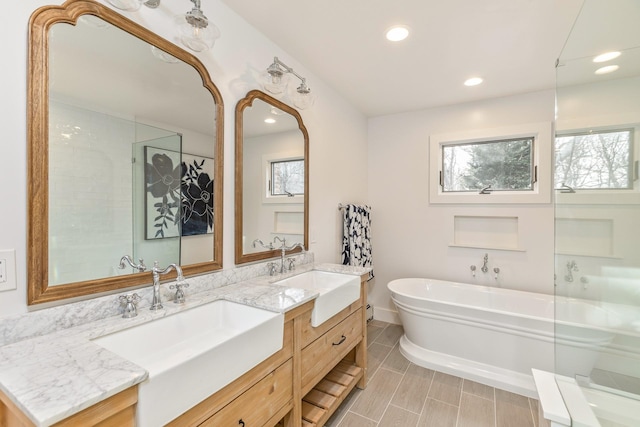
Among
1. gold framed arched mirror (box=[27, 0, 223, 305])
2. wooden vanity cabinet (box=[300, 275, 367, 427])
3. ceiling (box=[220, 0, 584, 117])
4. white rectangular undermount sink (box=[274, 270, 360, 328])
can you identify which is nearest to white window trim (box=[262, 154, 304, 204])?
gold framed arched mirror (box=[27, 0, 223, 305])

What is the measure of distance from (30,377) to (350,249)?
7.86 feet

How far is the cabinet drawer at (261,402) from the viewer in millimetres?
1034

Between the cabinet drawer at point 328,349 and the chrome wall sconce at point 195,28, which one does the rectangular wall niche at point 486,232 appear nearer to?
the cabinet drawer at point 328,349

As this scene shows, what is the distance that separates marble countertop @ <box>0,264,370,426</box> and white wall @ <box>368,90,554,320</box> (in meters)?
2.77

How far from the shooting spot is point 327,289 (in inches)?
64.3

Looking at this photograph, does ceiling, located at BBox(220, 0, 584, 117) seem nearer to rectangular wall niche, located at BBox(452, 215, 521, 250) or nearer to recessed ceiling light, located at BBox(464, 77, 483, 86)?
recessed ceiling light, located at BBox(464, 77, 483, 86)

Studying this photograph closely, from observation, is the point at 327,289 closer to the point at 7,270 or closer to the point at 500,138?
the point at 7,270

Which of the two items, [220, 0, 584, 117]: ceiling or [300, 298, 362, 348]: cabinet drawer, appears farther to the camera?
[220, 0, 584, 117]: ceiling

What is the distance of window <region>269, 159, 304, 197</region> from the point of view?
83.0 inches

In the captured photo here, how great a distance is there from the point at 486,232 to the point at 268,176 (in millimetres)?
2401

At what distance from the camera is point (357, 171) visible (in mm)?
3303

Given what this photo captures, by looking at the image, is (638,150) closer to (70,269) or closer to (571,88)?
(571,88)

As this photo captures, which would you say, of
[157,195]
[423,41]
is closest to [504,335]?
[423,41]

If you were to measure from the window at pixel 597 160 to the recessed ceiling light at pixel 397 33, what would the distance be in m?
1.37
